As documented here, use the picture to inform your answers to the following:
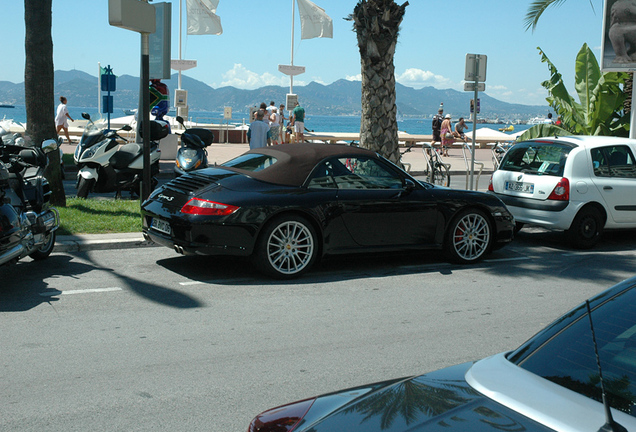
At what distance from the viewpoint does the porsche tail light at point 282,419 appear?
95.3 inches

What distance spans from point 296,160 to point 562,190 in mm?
4043

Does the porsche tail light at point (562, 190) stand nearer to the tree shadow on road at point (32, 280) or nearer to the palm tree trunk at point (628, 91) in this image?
the tree shadow on road at point (32, 280)

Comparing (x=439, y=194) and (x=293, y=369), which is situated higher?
(x=439, y=194)

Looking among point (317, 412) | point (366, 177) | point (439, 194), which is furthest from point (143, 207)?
point (317, 412)

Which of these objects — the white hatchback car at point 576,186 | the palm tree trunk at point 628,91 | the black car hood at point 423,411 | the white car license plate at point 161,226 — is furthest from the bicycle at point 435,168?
the black car hood at point 423,411

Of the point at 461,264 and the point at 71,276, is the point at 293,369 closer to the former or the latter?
the point at 71,276

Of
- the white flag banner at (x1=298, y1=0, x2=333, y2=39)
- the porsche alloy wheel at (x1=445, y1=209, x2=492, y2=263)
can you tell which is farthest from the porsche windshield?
the white flag banner at (x1=298, y1=0, x2=333, y2=39)

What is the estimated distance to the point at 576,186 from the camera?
9.54 m

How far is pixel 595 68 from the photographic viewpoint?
671 inches

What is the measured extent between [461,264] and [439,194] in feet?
3.12

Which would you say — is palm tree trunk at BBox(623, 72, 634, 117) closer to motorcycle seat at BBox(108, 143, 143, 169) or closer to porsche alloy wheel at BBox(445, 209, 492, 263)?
porsche alloy wheel at BBox(445, 209, 492, 263)

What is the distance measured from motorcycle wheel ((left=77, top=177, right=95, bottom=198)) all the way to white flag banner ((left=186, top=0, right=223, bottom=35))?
2459 cm

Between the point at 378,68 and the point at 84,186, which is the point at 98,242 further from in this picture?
the point at 378,68

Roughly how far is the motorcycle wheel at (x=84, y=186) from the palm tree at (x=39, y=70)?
132 cm
